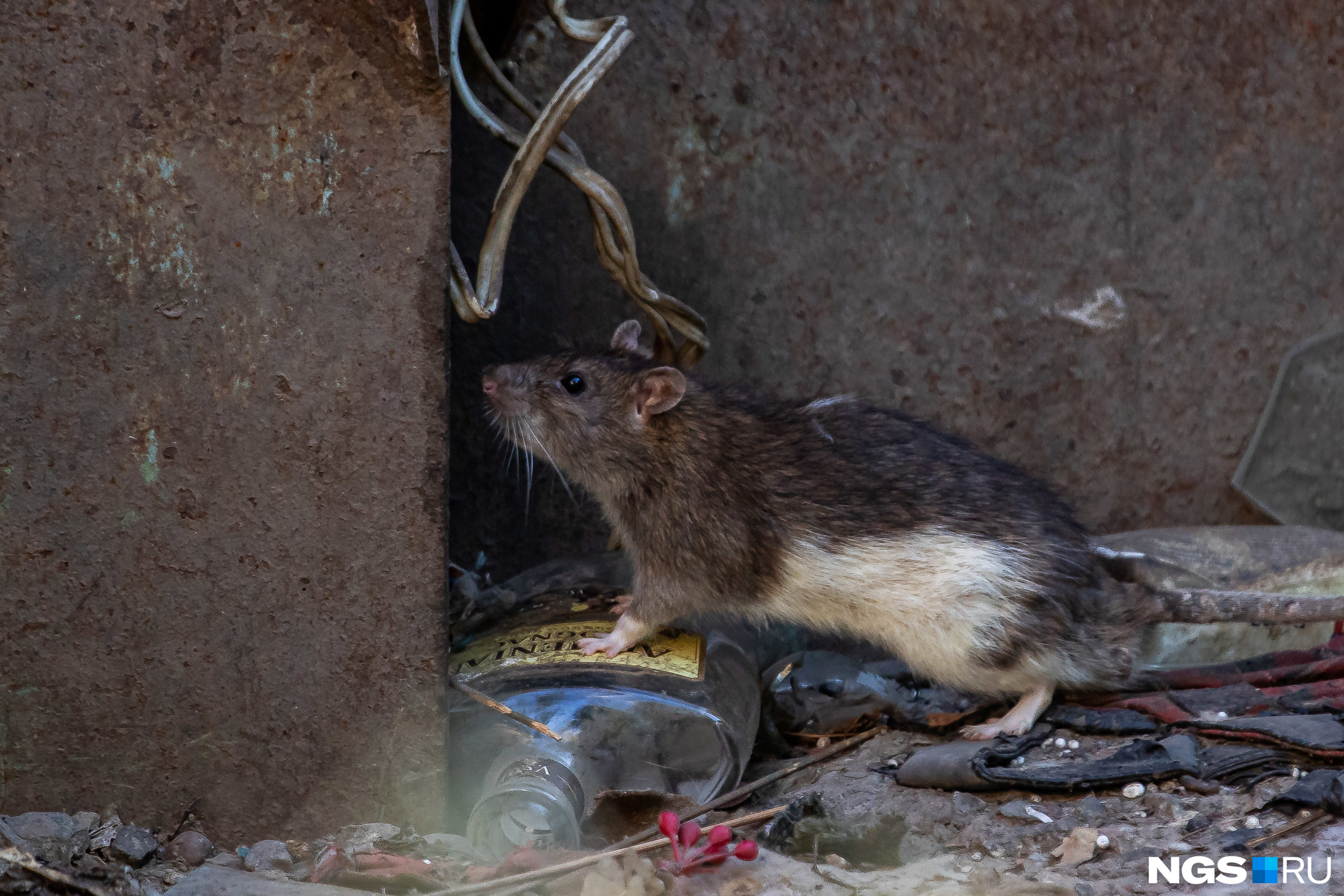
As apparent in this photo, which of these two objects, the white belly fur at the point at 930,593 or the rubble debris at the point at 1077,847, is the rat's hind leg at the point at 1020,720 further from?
the rubble debris at the point at 1077,847

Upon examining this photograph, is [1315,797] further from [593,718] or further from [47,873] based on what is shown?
[47,873]

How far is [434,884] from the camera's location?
2.11 metres

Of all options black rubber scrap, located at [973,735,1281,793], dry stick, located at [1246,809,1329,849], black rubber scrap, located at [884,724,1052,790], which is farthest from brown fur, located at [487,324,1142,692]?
dry stick, located at [1246,809,1329,849]

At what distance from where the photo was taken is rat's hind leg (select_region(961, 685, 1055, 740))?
2.77 metres

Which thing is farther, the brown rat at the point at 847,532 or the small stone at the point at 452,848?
the brown rat at the point at 847,532

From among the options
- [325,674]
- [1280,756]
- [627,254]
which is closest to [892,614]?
[1280,756]

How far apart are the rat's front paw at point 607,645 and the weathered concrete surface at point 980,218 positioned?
681 millimetres

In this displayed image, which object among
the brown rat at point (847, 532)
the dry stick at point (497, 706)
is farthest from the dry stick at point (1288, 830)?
the dry stick at point (497, 706)

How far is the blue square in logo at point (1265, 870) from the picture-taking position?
194 cm

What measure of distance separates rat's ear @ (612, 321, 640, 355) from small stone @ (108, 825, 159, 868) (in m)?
1.63

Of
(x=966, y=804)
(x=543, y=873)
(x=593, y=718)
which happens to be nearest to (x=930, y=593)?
(x=966, y=804)

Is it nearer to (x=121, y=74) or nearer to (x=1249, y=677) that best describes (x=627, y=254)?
(x=121, y=74)

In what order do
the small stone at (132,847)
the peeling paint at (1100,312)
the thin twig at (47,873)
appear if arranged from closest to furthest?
1. the thin twig at (47,873)
2. the small stone at (132,847)
3. the peeling paint at (1100,312)

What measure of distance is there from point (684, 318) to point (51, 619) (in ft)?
5.42
